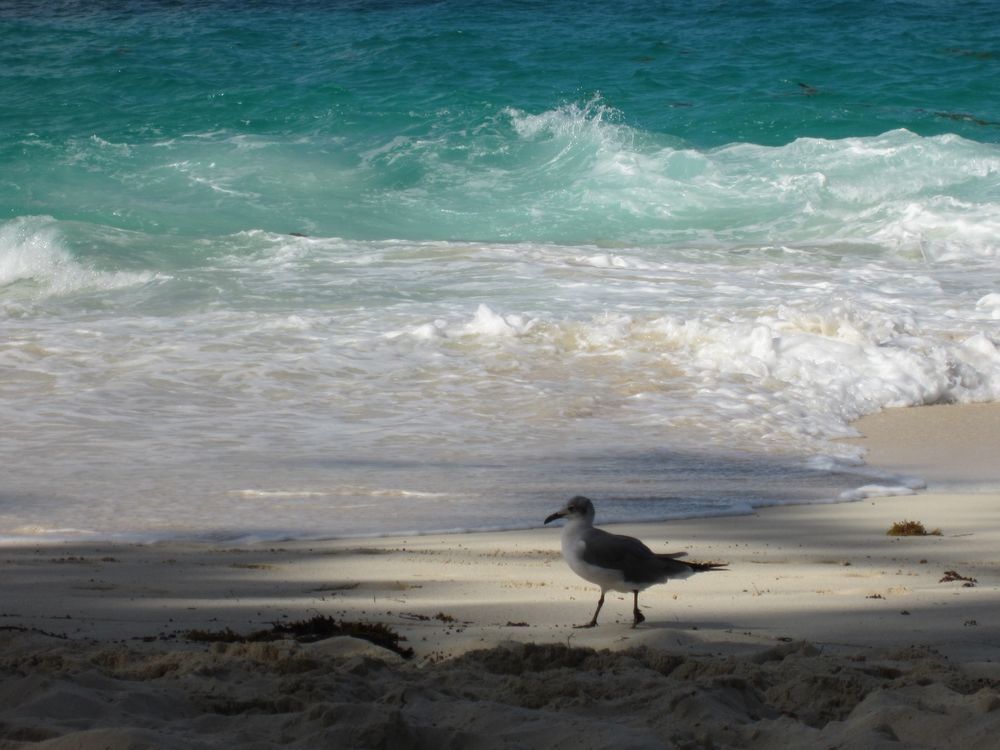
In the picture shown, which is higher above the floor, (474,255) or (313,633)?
(474,255)

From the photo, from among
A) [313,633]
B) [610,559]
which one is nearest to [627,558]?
[610,559]

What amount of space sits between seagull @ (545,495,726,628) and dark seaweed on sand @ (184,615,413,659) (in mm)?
589

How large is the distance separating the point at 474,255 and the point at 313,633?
33.4 feet

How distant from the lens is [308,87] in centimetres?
2381

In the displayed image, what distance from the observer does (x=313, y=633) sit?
4051 millimetres

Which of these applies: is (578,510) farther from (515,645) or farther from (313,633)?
(313,633)

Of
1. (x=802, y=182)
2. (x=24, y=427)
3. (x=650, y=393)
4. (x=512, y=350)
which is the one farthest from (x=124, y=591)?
(x=802, y=182)

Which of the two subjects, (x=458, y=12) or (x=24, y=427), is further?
(x=458, y=12)

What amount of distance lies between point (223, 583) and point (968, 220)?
13279 mm

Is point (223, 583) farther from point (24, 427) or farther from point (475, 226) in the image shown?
point (475, 226)

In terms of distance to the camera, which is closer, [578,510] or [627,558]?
[627,558]

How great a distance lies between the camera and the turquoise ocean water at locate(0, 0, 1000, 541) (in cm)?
695

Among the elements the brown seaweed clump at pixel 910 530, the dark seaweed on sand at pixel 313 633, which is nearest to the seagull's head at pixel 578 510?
the dark seaweed on sand at pixel 313 633

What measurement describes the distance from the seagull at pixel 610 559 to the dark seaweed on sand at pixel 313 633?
589 mm
